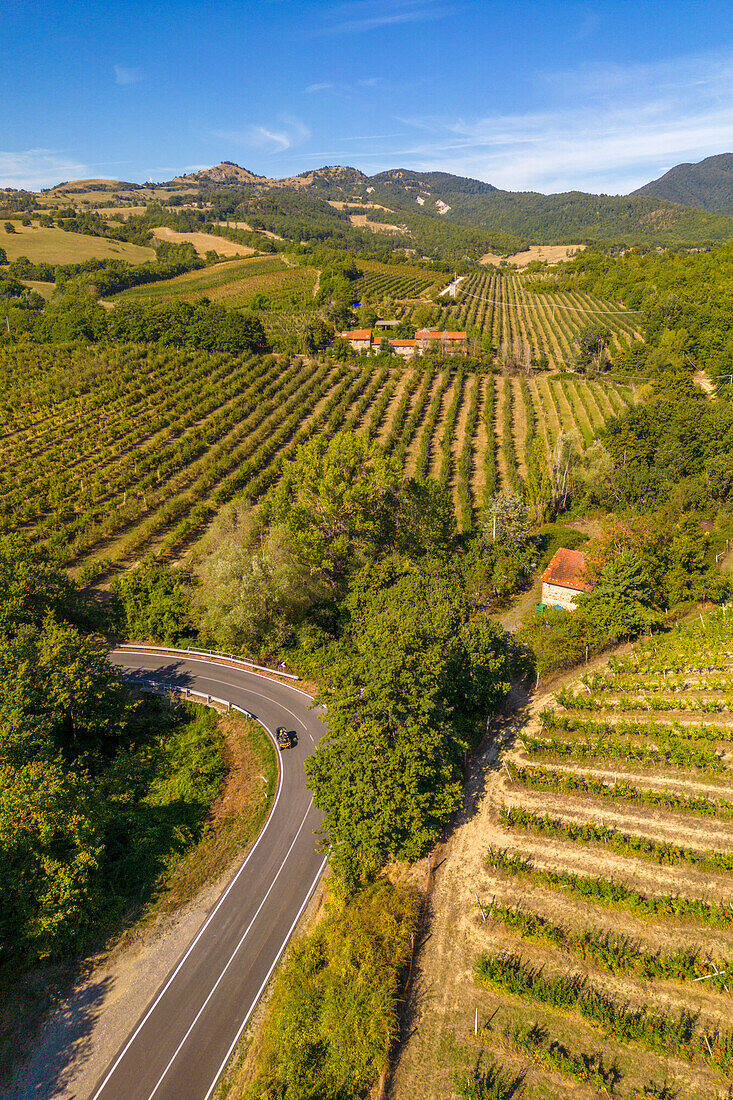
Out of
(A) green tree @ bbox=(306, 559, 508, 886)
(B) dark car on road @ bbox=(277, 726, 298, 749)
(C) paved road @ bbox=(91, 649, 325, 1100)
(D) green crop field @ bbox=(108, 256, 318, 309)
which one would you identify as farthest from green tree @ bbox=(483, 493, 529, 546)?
(D) green crop field @ bbox=(108, 256, 318, 309)

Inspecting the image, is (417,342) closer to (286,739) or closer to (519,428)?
(519,428)

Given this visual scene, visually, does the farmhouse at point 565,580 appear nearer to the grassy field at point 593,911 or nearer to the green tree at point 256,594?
the grassy field at point 593,911

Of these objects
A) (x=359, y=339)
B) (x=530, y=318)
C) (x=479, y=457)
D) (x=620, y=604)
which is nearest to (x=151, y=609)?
(x=620, y=604)

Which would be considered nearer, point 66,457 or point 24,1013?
point 24,1013

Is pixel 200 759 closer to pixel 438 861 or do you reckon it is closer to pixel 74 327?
pixel 438 861

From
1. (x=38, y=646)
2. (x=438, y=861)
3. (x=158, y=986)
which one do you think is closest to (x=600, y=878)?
(x=438, y=861)

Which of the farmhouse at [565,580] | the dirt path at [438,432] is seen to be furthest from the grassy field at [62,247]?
the farmhouse at [565,580]

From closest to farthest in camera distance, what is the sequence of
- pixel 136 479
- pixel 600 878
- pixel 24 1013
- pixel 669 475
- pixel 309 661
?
pixel 24 1013 → pixel 600 878 → pixel 309 661 → pixel 669 475 → pixel 136 479
